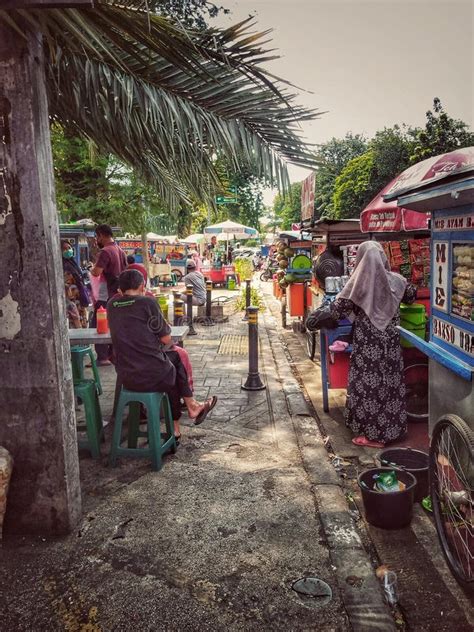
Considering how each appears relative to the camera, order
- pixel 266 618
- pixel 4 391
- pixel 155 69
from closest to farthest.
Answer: pixel 266 618 < pixel 4 391 < pixel 155 69

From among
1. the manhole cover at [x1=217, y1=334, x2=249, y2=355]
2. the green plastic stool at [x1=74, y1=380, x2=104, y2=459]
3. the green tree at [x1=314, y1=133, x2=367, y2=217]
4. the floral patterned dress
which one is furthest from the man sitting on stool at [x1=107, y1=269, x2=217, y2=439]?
the green tree at [x1=314, y1=133, x2=367, y2=217]

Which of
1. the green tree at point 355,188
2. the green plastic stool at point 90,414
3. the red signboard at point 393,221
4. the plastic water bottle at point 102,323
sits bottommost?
the green plastic stool at point 90,414

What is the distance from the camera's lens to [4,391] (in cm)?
319

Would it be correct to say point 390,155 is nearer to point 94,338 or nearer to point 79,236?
point 79,236

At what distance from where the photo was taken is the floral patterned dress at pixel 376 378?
4.87m

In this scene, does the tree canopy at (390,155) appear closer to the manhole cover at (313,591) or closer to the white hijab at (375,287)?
the white hijab at (375,287)

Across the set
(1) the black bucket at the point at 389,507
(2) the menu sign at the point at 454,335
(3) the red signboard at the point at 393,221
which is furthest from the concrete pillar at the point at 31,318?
(3) the red signboard at the point at 393,221

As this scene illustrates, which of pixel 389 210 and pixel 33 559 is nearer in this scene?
pixel 33 559

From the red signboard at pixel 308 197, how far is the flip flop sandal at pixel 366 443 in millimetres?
6066

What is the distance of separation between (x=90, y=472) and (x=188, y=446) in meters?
0.96

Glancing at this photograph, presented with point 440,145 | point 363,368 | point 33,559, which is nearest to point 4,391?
point 33,559

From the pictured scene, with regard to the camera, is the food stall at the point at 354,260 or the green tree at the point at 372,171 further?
the green tree at the point at 372,171

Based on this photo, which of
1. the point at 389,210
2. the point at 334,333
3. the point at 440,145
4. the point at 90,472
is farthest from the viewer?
the point at 440,145

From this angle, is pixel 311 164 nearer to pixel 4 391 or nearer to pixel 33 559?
pixel 4 391
